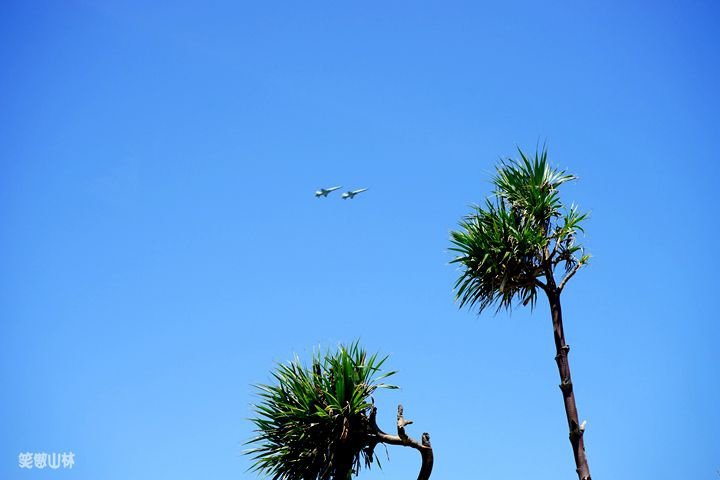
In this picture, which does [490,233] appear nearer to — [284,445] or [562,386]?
[562,386]

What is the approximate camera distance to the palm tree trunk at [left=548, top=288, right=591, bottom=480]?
38.7 ft

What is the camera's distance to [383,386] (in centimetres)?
1472

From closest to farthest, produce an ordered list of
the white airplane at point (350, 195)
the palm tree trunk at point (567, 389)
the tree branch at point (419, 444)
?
the palm tree trunk at point (567, 389) → the tree branch at point (419, 444) → the white airplane at point (350, 195)

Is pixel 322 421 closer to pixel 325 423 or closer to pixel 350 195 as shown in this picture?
pixel 325 423

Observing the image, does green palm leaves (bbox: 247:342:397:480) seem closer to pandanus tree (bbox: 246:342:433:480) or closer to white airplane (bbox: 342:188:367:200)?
pandanus tree (bbox: 246:342:433:480)

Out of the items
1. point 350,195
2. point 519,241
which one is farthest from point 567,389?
point 350,195

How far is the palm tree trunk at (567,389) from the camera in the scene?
11791mm

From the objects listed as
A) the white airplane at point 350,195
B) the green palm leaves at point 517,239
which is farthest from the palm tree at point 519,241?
the white airplane at point 350,195

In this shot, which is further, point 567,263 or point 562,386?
point 567,263

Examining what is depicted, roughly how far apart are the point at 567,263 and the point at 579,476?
4.08m

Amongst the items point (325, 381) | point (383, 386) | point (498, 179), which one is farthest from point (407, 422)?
point (498, 179)

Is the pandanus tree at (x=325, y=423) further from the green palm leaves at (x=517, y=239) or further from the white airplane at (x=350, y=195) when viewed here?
the white airplane at (x=350, y=195)

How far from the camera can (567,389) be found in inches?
483

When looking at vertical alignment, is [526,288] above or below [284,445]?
above
